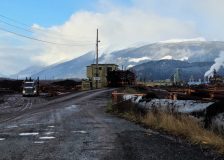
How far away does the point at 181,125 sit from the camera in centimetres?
1502

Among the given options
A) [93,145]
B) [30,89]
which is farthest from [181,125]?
[30,89]

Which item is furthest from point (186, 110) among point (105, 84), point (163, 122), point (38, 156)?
point (105, 84)

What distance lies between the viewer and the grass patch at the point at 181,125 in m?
12.1

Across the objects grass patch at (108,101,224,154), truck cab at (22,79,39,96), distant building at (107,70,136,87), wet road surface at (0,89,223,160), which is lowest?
wet road surface at (0,89,223,160)

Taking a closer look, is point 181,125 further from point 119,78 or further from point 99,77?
point 99,77

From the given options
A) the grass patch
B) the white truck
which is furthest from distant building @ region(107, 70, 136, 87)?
the grass patch

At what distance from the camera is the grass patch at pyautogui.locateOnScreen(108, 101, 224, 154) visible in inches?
478

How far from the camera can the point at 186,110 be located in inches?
637

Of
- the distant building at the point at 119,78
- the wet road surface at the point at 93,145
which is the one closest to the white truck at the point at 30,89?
the distant building at the point at 119,78

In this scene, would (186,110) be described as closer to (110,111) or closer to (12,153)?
(12,153)

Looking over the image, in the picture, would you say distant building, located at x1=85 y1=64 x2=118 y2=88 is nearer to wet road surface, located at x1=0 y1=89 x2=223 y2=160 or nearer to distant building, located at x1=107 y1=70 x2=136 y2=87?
distant building, located at x1=107 y1=70 x2=136 y2=87

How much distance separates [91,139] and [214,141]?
3616 millimetres

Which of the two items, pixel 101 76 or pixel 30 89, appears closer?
pixel 30 89

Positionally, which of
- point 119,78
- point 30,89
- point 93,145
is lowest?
point 93,145
